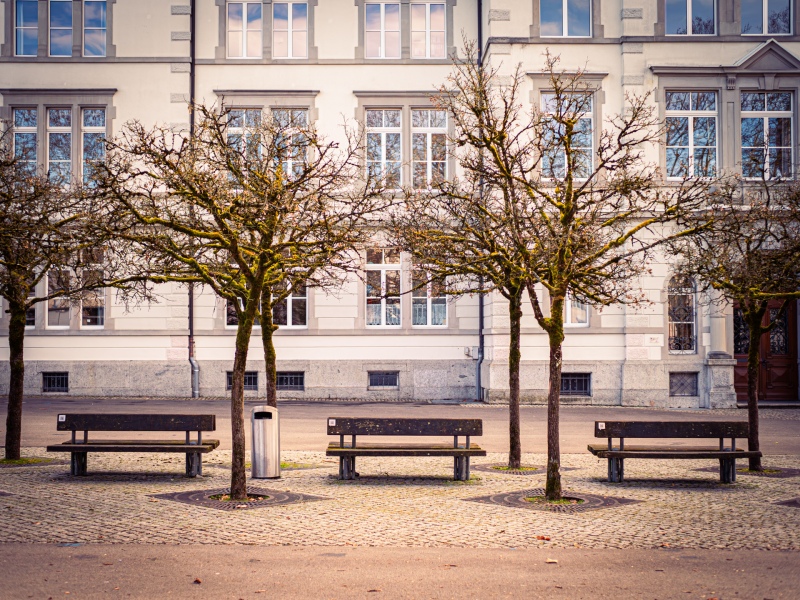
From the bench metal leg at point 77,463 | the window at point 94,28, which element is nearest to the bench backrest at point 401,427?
the bench metal leg at point 77,463

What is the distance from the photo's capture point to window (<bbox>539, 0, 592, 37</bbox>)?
88.7ft

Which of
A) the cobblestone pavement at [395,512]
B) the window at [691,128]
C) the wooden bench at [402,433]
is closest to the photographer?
the cobblestone pavement at [395,512]

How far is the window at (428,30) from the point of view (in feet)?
91.9

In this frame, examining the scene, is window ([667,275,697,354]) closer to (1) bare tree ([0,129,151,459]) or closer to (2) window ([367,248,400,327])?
(2) window ([367,248,400,327])

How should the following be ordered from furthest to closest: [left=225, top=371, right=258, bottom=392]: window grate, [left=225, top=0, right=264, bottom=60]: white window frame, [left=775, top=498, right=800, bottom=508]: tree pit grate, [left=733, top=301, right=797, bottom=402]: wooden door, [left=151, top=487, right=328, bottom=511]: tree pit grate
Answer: [left=225, top=0, right=264, bottom=60]: white window frame
[left=733, top=301, right=797, bottom=402]: wooden door
[left=225, top=371, right=258, bottom=392]: window grate
[left=775, top=498, right=800, bottom=508]: tree pit grate
[left=151, top=487, right=328, bottom=511]: tree pit grate

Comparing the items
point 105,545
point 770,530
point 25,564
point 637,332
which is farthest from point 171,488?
point 637,332

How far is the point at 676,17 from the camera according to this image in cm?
2705

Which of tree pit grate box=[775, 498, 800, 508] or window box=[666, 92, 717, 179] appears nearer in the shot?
tree pit grate box=[775, 498, 800, 508]

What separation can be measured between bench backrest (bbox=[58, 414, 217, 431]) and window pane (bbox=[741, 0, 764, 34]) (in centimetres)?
2146

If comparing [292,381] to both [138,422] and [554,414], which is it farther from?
[554,414]

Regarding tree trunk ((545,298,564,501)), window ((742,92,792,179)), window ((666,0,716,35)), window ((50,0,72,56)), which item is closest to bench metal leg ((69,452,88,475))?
tree trunk ((545,298,564,501))

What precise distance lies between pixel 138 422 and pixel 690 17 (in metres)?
21.3

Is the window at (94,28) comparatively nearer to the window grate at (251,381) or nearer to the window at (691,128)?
the window grate at (251,381)

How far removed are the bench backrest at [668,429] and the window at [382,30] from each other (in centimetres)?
1791
